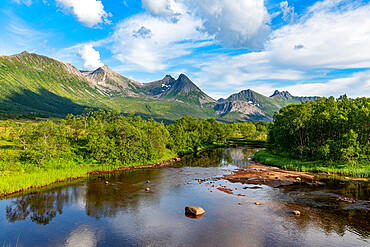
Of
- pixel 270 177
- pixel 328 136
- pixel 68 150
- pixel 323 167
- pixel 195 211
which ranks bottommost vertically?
pixel 195 211

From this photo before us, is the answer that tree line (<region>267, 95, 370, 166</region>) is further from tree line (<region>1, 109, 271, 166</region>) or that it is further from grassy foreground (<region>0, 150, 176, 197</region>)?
grassy foreground (<region>0, 150, 176, 197</region>)

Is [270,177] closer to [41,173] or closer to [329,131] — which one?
[329,131]

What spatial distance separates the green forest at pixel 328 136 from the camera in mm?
67562

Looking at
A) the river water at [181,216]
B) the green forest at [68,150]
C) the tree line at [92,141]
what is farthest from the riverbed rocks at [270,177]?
the green forest at [68,150]

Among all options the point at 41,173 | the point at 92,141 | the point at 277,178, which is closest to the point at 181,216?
the point at 277,178

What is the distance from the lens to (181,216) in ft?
125

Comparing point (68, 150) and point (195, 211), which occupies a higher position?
point (68, 150)

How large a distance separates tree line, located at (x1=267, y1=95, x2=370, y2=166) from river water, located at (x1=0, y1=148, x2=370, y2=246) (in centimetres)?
1597

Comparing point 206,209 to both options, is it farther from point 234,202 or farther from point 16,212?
point 16,212

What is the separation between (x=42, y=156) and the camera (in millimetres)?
62031

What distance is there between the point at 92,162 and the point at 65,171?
40.5 ft

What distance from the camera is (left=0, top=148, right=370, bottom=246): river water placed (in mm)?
29859

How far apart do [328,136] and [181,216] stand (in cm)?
6954

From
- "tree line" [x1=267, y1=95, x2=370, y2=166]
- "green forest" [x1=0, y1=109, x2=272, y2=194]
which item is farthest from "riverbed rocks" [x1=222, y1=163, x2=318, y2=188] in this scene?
"green forest" [x1=0, y1=109, x2=272, y2=194]
